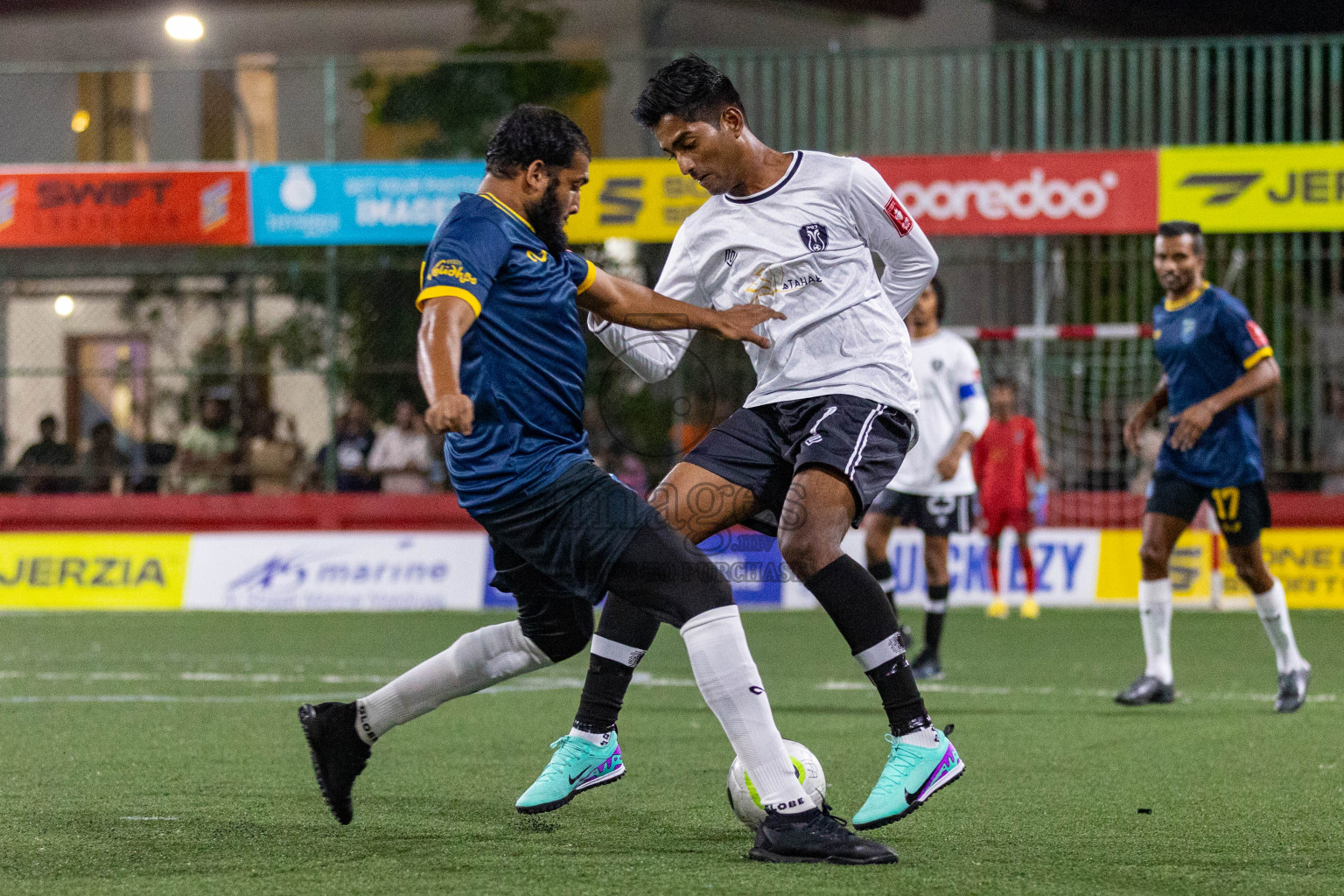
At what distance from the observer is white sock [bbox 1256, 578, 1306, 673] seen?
290 inches

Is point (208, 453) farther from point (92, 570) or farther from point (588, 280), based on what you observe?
point (588, 280)

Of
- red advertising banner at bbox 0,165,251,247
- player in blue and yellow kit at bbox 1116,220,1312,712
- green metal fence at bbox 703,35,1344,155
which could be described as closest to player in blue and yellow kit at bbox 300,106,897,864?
player in blue and yellow kit at bbox 1116,220,1312,712

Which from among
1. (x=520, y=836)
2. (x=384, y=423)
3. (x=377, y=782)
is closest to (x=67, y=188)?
(x=384, y=423)

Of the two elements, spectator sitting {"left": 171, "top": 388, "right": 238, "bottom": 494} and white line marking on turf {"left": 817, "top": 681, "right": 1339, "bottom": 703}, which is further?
spectator sitting {"left": 171, "top": 388, "right": 238, "bottom": 494}

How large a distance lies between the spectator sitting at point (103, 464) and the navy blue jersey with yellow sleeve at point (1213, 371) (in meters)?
11.5

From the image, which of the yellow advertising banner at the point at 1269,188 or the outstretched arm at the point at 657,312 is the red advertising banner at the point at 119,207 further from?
the outstretched arm at the point at 657,312

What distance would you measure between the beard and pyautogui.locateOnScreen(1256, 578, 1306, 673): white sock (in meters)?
4.50

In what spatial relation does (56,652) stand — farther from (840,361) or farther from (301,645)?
(840,361)

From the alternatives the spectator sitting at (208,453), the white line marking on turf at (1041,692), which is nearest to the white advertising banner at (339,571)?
the spectator sitting at (208,453)

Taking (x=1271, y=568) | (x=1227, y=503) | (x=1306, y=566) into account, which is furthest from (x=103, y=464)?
(x=1227, y=503)

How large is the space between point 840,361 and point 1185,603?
1011cm

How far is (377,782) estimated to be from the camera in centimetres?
535

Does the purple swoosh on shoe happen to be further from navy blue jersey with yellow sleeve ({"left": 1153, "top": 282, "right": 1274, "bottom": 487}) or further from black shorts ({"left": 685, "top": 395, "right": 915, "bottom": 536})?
navy blue jersey with yellow sleeve ({"left": 1153, "top": 282, "right": 1274, "bottom": 487})

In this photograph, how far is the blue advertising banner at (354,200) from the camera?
15453 millimetres
